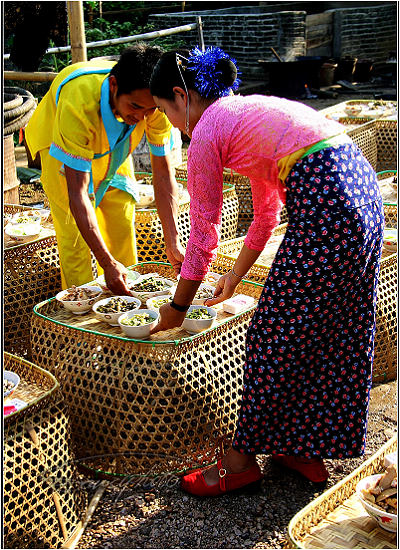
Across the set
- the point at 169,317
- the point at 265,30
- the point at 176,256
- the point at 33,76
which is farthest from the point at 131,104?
the point at 265,30

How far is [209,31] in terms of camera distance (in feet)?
40.1

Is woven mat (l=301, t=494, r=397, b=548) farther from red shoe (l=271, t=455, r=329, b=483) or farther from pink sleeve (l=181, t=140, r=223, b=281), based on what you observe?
pink sleeve (l=181, t=140, r=223, b=281)

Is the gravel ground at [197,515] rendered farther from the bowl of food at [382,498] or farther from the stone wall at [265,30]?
the stone wall at [265,30]

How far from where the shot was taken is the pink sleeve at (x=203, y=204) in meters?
2.36

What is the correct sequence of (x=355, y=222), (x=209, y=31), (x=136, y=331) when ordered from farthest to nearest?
(x=209, y=31)
(x=136, y=331)
(x=355, y=222)

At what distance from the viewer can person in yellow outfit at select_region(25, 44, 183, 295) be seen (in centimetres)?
302

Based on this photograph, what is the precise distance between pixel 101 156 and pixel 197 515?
178 centimetres

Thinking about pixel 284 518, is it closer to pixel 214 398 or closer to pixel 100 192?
pixel 214 398

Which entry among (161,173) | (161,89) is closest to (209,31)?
(161,173)

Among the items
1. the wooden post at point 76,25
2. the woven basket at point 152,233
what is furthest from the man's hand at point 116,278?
the wooden post at point 76,25

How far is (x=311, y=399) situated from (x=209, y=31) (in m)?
10.8

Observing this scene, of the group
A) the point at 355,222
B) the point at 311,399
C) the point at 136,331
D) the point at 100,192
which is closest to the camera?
the point at 355,222

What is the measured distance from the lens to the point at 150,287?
3.25 meters

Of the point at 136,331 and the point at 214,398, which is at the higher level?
the point at 136,331
